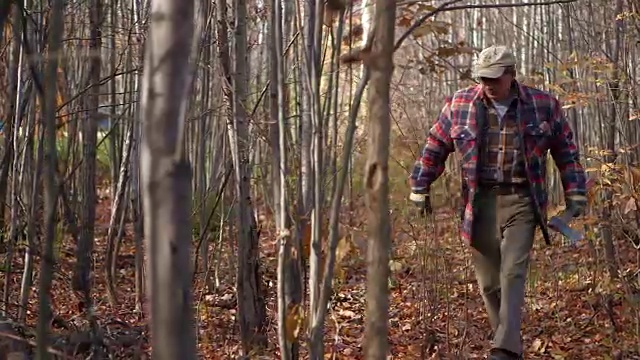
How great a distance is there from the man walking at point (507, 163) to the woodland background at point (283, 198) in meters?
0.31

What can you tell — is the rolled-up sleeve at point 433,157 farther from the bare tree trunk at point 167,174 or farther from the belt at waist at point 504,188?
the bare tree trunk at point 167,174

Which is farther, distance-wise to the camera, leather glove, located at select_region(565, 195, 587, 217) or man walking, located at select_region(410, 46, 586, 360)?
leather glove, located at select_region(565, 195, 587, 217)

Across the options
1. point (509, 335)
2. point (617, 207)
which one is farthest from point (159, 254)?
point (617, 207)

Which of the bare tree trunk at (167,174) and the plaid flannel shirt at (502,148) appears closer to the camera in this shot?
the bare tree trunk at (167,174)

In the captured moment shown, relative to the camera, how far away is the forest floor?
5156 millimetres

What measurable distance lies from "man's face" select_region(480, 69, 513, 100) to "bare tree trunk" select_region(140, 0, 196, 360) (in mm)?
2981

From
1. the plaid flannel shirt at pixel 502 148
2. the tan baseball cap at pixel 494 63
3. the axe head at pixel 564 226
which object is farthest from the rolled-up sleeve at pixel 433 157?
the axe head at pixel 564 226

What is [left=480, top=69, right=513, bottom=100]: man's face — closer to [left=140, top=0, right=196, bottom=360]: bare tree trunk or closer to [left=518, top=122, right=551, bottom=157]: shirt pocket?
[left=518, top=122, right=551, bottom=157]: shirt pocket

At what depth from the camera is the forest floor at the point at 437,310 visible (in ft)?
16.9

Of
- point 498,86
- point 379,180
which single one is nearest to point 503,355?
point 498,86

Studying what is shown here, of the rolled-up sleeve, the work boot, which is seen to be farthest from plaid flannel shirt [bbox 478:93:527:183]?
the work boot

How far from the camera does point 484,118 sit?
477 centimetres

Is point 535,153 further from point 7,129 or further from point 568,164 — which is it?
point 7,129

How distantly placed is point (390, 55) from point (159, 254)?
0.88 metres
